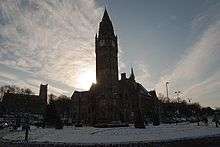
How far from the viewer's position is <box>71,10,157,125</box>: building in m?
80.1

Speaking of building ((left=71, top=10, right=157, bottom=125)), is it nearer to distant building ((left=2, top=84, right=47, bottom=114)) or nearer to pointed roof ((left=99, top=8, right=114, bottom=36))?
pointed roof ((left=99, top=8, right=114, bottom=36))

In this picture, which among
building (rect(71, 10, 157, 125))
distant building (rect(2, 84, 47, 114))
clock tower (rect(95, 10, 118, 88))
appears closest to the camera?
building (rect(71, 10, 157, 125))

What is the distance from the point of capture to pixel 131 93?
9175 centimetres

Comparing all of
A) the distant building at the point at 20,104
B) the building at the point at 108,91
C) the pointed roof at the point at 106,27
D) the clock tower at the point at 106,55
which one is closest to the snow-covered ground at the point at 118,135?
the building at the point at 108,91

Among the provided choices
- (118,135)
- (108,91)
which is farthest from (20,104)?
(118,135)

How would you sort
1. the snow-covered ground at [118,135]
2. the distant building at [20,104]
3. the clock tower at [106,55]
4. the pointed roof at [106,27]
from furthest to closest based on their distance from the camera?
the distant building at [20,104], the pointed roof at [106,27], the clock tower at [106,55], the snow-covered ground at [118,135]

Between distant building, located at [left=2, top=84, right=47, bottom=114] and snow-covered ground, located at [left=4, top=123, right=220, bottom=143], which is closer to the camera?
snow-covered ground, located at [left=4, top=123, right=220, bottom=143]

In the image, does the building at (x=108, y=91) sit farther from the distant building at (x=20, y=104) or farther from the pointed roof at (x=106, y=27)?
the distant building at (x=20, y=104)

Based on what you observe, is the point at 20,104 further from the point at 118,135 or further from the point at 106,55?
the point at 118,135

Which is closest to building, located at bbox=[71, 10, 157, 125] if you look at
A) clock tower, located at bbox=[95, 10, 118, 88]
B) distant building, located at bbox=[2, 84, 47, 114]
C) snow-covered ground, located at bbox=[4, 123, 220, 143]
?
clock tower, located at bbox=[95, 10, 118, 88]

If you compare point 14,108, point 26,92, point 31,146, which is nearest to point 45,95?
point 26,92

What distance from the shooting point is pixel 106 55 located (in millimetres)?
86562

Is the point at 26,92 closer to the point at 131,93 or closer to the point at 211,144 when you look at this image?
the point at 131,93

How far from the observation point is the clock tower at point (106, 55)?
84.4 meters
